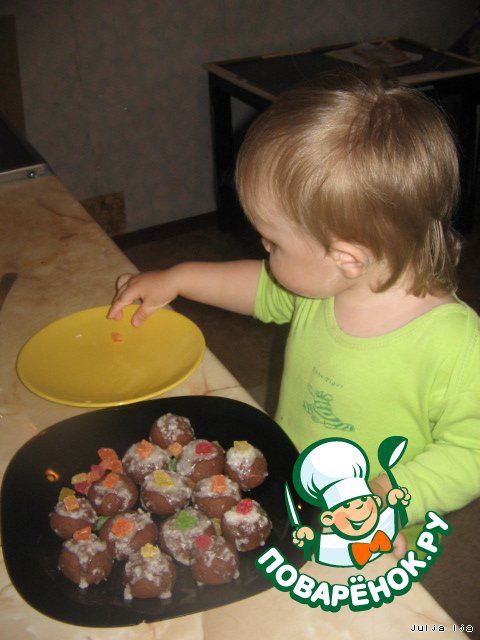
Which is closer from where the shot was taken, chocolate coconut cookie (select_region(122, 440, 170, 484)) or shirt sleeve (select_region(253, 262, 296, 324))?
chocolate coconut cookie (select_region(122, 440, 170, 484))

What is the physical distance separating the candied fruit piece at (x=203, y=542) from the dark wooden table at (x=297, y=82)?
2.19 m

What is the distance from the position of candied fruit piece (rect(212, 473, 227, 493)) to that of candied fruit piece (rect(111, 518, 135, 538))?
4.1 inches

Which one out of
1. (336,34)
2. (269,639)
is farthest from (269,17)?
(269,639)

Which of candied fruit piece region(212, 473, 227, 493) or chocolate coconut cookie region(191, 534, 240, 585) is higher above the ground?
candied fruit piece region(212, 473, 227, 493)

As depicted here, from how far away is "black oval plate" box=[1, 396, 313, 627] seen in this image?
705 mm

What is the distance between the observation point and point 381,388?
1.01 metres

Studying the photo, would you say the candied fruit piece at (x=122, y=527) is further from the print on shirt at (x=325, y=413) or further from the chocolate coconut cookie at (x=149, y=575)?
the print on shirt at (x=325, y=413)

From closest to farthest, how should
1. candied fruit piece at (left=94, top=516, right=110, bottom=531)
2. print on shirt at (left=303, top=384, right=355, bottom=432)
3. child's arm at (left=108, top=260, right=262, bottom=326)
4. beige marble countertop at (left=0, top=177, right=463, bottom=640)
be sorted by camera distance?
beige marble countertop at (left=0, top=177, right=463, bottom=640), candied fruit piece at (left=94, top=516, right=110, bottom=531), print on shirt at (left=303, top=384, right=355, bottom=432), child's arm at (left=108, top=260, right=262, bottom=326)

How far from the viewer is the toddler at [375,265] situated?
87 centimetres

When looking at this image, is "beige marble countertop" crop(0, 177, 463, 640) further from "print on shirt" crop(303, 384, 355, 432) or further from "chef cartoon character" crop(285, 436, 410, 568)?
"print on shirt" crop(303, 384, 355, 432)

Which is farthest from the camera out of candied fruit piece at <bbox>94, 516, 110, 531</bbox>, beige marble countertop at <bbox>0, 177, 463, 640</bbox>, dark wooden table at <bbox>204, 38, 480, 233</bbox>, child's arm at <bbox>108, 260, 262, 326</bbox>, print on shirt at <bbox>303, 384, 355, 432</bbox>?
dark wooden table at <bbox>204, 38, 480, 233</bbox>

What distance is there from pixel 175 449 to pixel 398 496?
0.93ft

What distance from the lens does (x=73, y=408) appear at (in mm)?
989

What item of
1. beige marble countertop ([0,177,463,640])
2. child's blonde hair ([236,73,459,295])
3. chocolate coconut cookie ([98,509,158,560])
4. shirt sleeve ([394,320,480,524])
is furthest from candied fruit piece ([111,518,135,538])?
child's blonde hair ([236,73,459,295])
